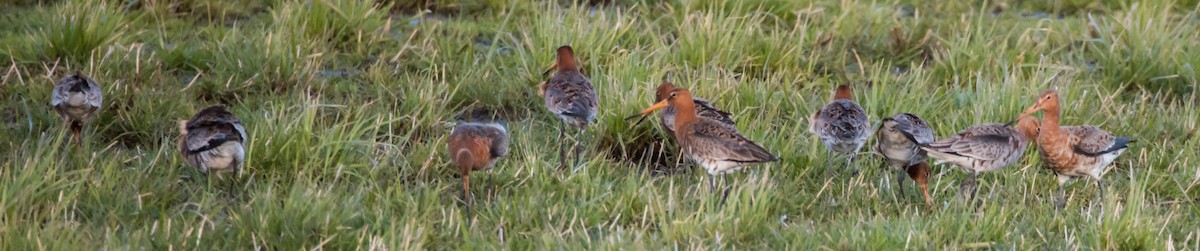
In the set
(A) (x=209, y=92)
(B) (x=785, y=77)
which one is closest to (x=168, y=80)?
(A) (x=209, y=92)

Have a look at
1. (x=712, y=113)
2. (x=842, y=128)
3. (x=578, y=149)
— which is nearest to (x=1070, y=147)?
(x=842, y=128)

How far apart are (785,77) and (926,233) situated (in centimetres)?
281

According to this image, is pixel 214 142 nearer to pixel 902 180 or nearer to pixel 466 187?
pixel 466 187

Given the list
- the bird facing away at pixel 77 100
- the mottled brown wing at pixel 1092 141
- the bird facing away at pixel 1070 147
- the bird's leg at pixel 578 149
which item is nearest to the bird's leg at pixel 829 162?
the bird facing away at pixel 1070 147

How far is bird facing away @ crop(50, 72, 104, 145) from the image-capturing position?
7918 millimetres

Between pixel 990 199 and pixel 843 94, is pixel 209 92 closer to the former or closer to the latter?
pixel 843 94

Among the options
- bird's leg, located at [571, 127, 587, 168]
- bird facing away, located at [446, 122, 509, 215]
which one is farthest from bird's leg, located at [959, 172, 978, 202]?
bird facing away, located at [446, 122, 509, 215]

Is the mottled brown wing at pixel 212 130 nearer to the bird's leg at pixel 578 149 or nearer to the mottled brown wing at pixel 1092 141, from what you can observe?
the bird's leg at pixel 578 149

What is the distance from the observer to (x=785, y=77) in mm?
9359

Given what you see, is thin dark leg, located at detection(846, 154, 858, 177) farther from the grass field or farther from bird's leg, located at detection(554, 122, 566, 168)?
bird's leg, located at detection(554, 122, 566, 168)

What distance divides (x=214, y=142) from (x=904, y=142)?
316cm

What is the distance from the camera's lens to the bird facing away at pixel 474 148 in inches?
283

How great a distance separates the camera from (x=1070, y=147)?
7.60 m

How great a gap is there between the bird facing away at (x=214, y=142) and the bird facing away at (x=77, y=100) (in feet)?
2.30
